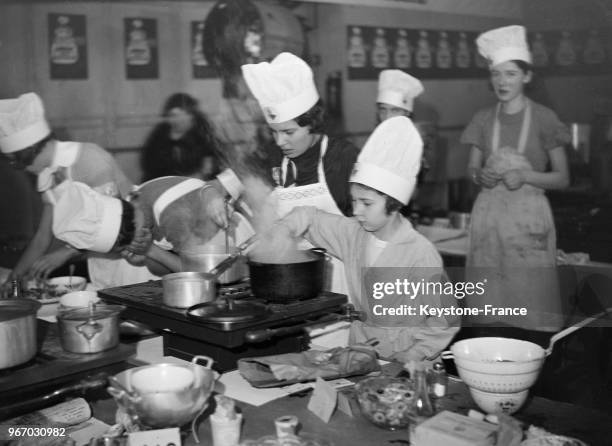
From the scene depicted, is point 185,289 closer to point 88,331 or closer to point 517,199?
point 88,331

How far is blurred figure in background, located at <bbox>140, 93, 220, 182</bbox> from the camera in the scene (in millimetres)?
4434

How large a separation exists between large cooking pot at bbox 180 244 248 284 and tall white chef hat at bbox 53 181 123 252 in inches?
13.3

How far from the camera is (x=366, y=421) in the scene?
65.2 inches

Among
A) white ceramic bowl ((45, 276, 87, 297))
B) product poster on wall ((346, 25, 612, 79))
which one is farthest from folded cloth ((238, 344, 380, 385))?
product poster on wall ((346, 25, 612, 79))

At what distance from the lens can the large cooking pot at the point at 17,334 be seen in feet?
5.33

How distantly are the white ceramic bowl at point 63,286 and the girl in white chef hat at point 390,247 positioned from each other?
3.47ft

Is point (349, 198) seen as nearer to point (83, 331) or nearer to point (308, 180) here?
point (308, 180)

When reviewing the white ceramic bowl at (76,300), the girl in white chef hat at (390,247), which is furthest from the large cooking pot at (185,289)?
the girl in white chef hat at (390,247)

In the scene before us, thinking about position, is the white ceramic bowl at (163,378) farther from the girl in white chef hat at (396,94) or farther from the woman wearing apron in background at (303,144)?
the girl in white chef hat at (396,94)

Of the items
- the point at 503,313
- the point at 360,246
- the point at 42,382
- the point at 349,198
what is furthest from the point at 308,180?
the point at 42,382

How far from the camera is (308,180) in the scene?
3.00m

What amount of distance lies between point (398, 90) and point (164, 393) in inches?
111

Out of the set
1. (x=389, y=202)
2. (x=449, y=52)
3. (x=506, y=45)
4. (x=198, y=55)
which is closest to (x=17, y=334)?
(x=389, y=202)

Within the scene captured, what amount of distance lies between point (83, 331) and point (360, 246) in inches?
43.0
